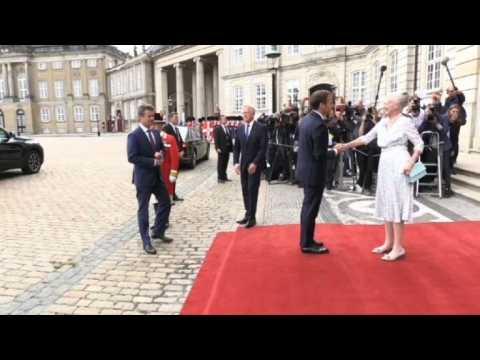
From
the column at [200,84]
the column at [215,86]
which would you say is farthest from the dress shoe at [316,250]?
the column at [215,86]

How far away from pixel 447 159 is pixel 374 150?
1.46m

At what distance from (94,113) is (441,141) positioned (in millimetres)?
73264

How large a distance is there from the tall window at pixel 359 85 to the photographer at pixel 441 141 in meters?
24.6

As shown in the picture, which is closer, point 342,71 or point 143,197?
point 143,197

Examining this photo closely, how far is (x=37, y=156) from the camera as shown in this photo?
13867 millimetres

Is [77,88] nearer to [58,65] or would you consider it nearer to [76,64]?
[76,64]

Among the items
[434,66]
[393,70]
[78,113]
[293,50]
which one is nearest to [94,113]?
[78,113]

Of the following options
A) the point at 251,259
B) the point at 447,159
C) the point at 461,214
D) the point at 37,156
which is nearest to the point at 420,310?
the point at 251,259

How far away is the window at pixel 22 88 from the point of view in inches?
2987

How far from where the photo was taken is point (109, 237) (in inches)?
251

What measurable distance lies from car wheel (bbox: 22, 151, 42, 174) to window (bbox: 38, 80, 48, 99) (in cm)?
7031

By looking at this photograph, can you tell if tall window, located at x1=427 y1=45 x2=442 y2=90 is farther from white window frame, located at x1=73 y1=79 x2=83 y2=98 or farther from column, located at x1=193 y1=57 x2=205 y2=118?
white window frame, located at x1=73 y1=79 x2=83 y2=98
